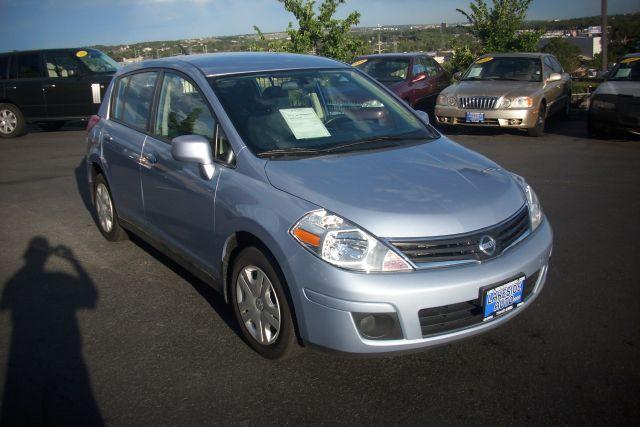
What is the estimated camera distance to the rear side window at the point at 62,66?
14.2 m

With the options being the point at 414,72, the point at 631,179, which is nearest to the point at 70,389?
the point at 631,179

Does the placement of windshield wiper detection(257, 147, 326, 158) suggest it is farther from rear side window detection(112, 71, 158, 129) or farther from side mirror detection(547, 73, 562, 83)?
side mirror detection(547, 73, 562, 83)

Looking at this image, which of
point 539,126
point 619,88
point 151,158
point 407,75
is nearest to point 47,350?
point 151,158

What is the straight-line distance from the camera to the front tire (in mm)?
3143

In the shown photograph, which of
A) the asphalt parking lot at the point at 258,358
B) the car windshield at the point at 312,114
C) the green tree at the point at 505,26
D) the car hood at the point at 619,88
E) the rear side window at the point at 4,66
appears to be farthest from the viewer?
the green tree at the point at 505,26

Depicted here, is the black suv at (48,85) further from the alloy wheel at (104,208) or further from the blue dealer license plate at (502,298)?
the blue dealer license plate at (502,298)

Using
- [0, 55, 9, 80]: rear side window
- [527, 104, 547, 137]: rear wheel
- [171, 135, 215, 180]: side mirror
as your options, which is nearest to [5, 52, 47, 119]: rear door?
[0, 55, 9, 80]: rear side window

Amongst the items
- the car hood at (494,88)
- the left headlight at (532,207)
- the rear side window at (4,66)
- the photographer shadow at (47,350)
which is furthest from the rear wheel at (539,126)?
the rear side window at (4,66)

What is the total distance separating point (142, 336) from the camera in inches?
149

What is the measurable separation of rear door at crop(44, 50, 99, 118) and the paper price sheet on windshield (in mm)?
11408

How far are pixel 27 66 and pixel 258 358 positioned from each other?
44.1 feet

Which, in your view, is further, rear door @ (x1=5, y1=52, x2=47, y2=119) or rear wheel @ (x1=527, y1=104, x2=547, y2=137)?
rear door @ (x1=5, y1=52, x2=47, y2=119)

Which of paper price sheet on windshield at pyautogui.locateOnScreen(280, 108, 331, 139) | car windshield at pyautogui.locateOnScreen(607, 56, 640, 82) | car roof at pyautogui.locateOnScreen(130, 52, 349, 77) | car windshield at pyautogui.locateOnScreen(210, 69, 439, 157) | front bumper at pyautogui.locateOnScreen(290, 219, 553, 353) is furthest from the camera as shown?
car windshield at pyautogui.locateOnScreen(607, 56, 640, 82)

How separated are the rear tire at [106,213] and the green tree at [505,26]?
52.4 ft
